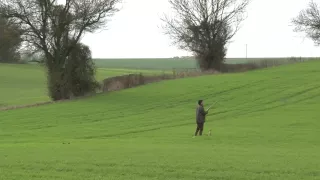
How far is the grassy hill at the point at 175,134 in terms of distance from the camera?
43.1 ft

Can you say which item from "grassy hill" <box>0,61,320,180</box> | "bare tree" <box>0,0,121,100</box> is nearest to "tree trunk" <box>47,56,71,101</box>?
"bare tree" <box>0,0,121,100</box>

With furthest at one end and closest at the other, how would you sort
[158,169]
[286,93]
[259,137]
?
[286,93], [259,137], [158,169]

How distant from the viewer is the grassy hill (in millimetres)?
13133

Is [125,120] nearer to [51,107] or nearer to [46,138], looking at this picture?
[46,138]

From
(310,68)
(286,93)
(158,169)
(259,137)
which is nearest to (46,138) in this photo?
(259,137)

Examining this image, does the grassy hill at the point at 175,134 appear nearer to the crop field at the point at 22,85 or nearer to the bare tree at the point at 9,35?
the bare tree at the point at 9,35

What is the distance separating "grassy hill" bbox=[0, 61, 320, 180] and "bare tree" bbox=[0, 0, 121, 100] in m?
6.93

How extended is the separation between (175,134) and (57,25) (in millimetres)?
28406

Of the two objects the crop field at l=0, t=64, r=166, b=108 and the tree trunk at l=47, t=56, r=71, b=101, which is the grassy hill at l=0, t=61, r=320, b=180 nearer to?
the tree trunk at l=47, t=56, r=71, b=101

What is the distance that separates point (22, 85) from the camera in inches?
3088

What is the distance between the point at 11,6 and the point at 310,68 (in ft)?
117

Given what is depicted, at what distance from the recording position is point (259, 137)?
2333 centimetres

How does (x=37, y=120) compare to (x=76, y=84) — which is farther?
(x=76, y=84)

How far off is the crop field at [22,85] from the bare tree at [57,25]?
202 inches
